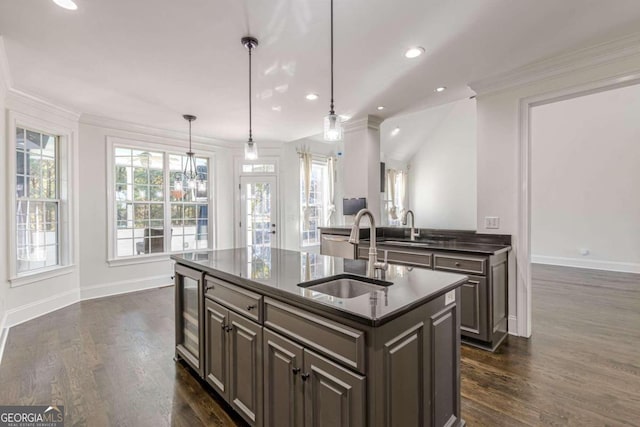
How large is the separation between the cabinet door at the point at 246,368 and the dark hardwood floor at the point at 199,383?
0.73ft

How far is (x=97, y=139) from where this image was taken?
15.0ft

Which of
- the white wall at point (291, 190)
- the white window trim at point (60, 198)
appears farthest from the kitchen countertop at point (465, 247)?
the white window trim at point (60, 198)

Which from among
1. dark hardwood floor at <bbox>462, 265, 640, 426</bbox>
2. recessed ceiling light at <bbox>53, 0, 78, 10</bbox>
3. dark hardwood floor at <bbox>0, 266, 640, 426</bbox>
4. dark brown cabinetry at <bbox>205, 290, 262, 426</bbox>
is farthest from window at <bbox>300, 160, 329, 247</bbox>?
recessed ceiling light at <bbox>53, 0, 78, 10</bbox>

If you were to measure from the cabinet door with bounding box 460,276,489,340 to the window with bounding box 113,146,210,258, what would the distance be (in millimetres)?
4639

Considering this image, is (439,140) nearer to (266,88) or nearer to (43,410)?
(266,88)

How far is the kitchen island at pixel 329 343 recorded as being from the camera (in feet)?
3.84

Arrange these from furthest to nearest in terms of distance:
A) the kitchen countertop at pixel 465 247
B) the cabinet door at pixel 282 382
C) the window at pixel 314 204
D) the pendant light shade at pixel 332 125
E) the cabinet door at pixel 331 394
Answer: the window at pixel 314 204, the kitchen countertop at pixel 465 247, the pendant light shade at pixel 332 125, the cabinet door at pixel 282 382, the cabinet door at pixel 331 394

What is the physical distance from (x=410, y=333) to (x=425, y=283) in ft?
1.16

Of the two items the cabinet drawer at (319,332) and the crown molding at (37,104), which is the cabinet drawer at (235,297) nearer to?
the cabinet drawer at (319,332)

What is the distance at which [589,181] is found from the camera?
603 cm

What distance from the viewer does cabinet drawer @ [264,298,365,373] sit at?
3.80ft

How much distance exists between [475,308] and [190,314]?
2.48 metres

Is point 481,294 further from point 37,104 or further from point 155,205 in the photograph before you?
point 37,104

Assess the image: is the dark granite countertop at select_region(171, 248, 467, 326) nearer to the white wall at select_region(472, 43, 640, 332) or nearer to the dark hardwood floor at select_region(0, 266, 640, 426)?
the dark hardwood floor at select_region(0, 266, 640, 426)
